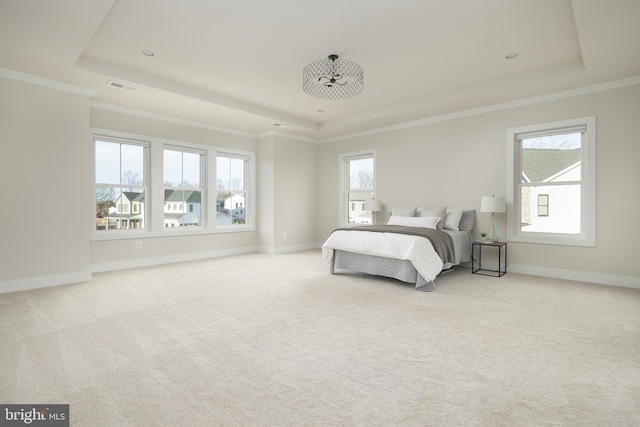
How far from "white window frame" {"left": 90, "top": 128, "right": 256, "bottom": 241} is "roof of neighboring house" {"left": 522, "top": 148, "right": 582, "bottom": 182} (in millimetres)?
5196

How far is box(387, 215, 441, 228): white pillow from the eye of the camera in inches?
207

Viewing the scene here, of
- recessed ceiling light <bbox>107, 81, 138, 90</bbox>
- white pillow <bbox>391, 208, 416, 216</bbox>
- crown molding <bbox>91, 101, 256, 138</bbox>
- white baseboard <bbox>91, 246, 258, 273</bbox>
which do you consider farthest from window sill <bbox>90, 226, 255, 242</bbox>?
white pillow <bbox>391, 208, 416, 216</bbox>

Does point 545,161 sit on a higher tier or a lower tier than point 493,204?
higher

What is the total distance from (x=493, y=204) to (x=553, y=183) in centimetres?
90

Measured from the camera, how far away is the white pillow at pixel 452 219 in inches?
212

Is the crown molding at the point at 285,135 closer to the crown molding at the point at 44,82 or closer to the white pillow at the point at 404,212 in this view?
the white pillow at the point at 404,212

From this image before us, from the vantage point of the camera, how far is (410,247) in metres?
4.11

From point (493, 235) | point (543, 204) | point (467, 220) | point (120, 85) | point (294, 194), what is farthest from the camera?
point (294, 194)

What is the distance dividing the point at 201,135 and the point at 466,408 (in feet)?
20.3

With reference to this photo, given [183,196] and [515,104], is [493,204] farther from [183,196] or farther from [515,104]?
[183,196]

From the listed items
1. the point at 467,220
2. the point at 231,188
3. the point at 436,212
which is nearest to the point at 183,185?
the point at 231,188

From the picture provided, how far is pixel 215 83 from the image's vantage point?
15.6 ft

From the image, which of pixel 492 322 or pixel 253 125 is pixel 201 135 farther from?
pixel 492 322

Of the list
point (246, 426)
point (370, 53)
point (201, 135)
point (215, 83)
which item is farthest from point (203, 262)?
point (246, 426)
